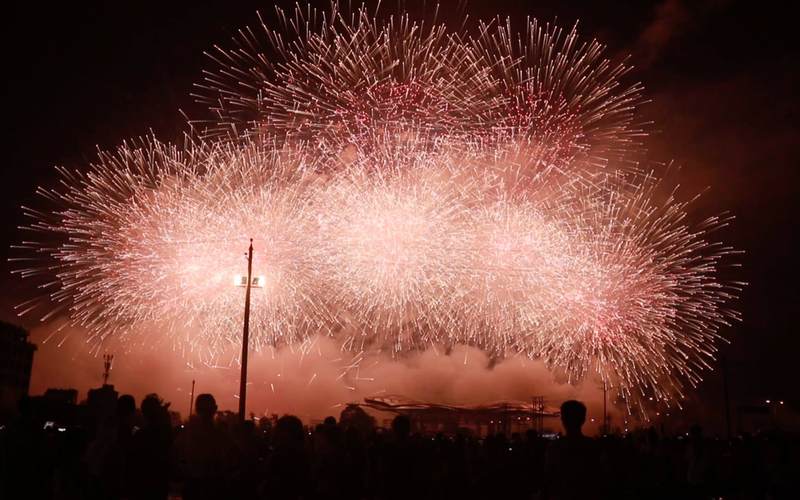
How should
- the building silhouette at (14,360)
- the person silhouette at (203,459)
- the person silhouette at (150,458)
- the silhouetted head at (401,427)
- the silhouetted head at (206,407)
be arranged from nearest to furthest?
the person silhouette at (150,458) → the person silhouette at (203,459) → the silhouetted head at (206,407) → the silhouetted head at (401,427) → the building silhouette at (14,360)

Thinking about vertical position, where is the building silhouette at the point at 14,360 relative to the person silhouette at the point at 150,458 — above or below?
above

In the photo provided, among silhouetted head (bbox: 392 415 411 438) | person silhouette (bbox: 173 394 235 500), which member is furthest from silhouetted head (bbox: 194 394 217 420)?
silhouetted head (bbox: 392 415 411 438)

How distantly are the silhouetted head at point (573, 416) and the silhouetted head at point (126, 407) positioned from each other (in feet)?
11.4

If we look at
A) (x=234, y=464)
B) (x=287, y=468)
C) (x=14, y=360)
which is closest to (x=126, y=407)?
(x=234, y=464)

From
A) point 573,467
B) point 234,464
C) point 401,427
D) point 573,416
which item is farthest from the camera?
point 401,427

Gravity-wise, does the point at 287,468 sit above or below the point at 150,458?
below

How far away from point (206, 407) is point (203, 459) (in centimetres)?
47

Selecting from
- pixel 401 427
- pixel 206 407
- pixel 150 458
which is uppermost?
pixel 206 407

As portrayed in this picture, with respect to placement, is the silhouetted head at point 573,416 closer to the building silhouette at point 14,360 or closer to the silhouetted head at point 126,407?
the silhouetted head at point 126,407

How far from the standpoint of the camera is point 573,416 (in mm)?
5168

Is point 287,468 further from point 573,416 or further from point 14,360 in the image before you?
point 14,360

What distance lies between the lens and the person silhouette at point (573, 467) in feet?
16.2

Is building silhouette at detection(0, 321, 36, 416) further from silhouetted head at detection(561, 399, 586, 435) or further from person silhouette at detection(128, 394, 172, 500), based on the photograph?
silhouetted head at detection(561, 399, 586, 435)

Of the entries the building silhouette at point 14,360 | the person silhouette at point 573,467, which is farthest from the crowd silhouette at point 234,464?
the building silhouette at point 14,360
